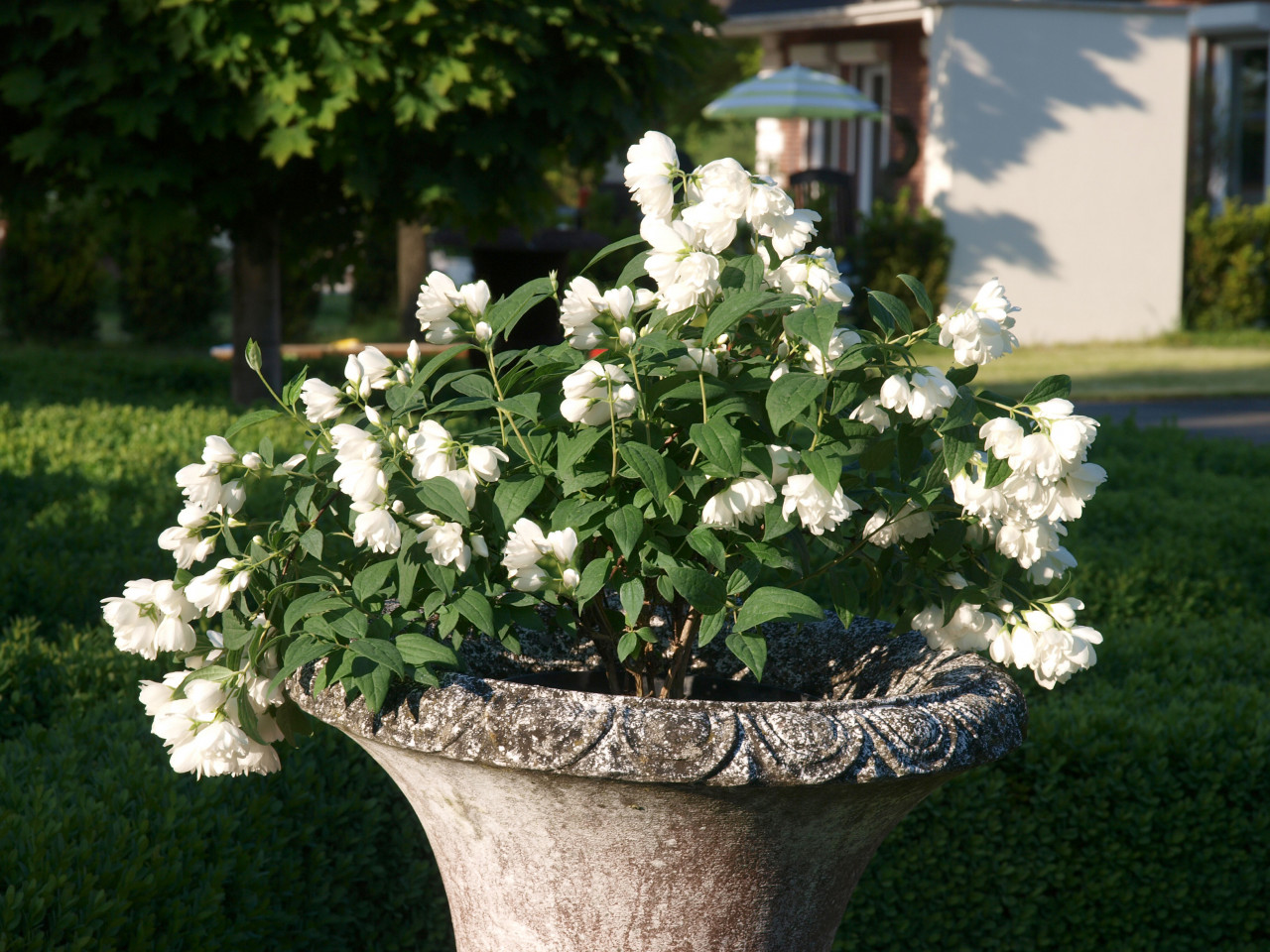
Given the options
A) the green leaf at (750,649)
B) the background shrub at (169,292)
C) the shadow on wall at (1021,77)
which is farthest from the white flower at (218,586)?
the background shrub at (169,292)

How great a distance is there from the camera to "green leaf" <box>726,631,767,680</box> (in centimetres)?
166

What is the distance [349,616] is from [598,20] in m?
5.62

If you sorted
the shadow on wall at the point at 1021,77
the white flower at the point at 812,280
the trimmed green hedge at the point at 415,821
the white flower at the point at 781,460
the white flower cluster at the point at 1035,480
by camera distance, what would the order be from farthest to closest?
the shadow on wall at the point at 1021,77
the trimmed green hedge at the point at 415,821
the white flower at the point at 812,280
the white flower at the point at 781,460
the white flower cluster at the point at 1035,480

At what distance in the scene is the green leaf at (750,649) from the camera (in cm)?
166

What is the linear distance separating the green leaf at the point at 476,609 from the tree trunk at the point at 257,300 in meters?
6.31

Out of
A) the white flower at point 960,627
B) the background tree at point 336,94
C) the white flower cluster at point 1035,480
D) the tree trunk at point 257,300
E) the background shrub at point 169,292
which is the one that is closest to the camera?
the white flower cluster at point 1035,480

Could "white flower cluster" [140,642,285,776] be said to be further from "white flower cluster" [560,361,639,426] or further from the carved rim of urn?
"white flower cluster" [560,361,639,426]

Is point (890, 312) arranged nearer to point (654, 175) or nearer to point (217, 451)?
point (654, 175)

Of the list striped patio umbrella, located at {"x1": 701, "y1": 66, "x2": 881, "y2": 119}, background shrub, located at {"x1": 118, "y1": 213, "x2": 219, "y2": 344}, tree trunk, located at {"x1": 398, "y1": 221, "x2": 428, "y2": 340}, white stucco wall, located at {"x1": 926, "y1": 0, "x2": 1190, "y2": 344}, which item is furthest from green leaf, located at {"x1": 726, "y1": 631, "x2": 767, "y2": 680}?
background shrub, located at {"x1": 118, "y1": 213, "x2": 219, "y2": 344}

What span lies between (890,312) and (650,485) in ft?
1.38

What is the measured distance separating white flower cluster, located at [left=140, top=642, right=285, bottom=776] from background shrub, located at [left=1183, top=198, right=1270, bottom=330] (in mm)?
16221

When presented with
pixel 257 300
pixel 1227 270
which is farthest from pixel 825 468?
pixel 1227 270

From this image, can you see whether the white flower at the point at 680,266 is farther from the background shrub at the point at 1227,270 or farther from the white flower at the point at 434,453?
the background shrub at the point at 1227,270

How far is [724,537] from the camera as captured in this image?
5.90 feet
